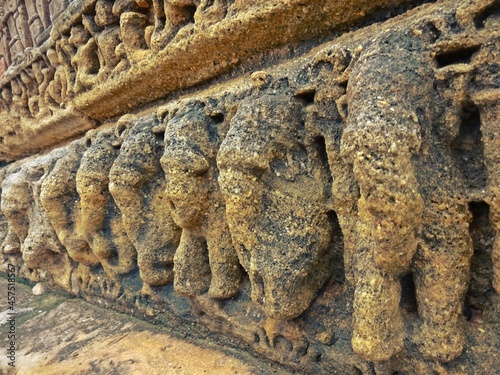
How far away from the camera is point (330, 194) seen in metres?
1.16

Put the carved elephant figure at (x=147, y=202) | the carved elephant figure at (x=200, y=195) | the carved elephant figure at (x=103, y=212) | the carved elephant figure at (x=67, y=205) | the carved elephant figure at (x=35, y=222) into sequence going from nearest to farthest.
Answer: the carved elephant figure at (x=200, y=195), the carved elephant figure at (x=147, y=202), the carved elephant figure at (x=103, y=212), the carved elephant figure at (x=67, y=205), the carved elephant figure at (x=35, y=222)

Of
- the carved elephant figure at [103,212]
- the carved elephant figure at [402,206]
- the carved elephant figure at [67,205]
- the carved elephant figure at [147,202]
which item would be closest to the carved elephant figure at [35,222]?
the carved elephant figure at [67,205]

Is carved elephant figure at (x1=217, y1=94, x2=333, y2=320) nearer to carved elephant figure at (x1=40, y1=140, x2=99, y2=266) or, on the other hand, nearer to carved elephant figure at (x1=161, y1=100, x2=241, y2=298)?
carved elephant figure at (x1=161, y1=100, x2=241, y2=298)

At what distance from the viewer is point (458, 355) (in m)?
0.94

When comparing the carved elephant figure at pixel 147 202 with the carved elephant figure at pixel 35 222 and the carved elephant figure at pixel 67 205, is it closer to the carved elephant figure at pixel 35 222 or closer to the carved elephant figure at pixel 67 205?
the carved elephant figure at pixel 67 205

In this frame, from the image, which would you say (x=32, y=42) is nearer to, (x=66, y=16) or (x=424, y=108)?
(x=66, y=16)

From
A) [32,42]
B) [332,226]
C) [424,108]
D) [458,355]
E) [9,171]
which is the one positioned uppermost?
[32,42]

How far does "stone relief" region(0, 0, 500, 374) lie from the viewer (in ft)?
2.90

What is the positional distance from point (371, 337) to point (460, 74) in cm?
66

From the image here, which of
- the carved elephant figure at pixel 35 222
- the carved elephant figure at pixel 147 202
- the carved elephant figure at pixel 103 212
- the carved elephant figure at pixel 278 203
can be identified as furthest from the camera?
the carved elephant figure at pixel 35 222

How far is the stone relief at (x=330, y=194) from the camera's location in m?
0.88

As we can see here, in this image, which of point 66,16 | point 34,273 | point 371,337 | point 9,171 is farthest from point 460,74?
point 9,171

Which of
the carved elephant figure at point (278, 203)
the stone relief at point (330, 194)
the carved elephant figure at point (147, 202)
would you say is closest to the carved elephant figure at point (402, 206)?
the stone relief at point (330, 194)

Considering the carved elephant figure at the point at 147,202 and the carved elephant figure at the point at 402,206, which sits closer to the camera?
the carved elephant figure at the point at 402,206
